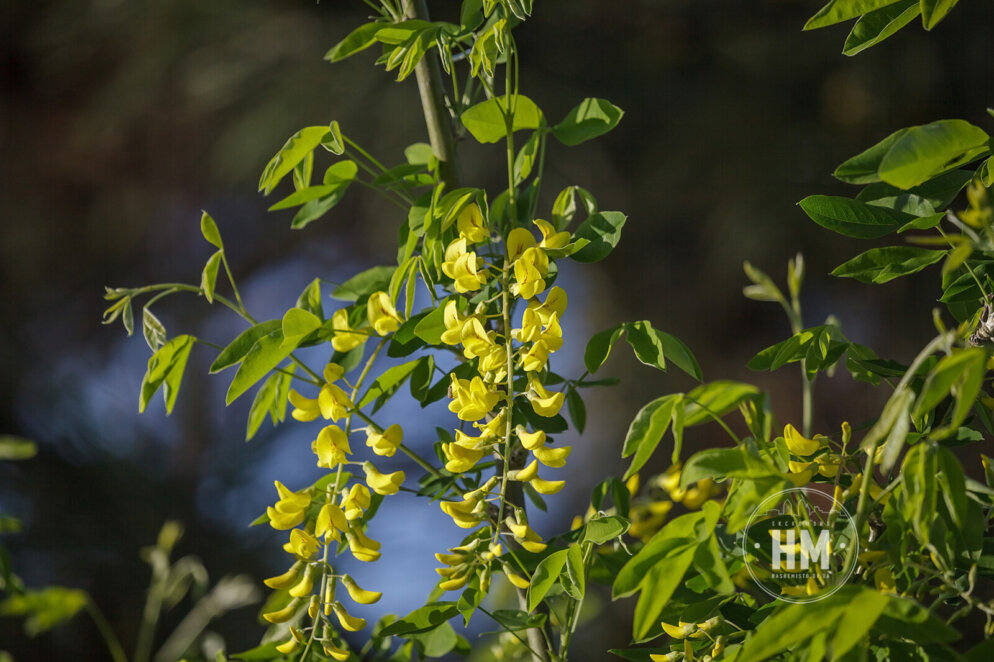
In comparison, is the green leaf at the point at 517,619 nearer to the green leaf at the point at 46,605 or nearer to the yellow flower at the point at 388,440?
the yellow flower at the point at 388,440

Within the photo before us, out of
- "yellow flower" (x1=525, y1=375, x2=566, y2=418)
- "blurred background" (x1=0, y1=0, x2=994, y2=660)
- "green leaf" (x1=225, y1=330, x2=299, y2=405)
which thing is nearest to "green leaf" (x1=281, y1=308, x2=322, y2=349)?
"green leaf" (x1=225, y1=330, x2=299, y2=405)

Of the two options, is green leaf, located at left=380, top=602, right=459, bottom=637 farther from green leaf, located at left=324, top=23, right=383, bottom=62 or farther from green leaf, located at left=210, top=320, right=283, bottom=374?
green leaf, located at left=324, top=23, right=383, bottom=62

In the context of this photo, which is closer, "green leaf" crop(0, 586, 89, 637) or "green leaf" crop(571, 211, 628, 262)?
A: "green leaf" crop(571, 211, 628, 262)

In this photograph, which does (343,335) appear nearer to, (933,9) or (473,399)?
(473,399)

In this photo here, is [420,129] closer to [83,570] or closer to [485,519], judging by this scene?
[83,570]

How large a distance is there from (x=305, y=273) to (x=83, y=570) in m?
0.81

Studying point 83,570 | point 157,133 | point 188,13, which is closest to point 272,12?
point 188,13

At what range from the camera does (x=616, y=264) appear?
1.75 metres

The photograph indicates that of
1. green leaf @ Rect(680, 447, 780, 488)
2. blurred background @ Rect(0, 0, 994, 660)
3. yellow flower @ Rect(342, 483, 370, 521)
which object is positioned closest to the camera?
green leaf @ Rect(680, 447, 780, 488)

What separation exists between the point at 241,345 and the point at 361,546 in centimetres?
10

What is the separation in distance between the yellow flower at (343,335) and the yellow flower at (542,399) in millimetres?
99

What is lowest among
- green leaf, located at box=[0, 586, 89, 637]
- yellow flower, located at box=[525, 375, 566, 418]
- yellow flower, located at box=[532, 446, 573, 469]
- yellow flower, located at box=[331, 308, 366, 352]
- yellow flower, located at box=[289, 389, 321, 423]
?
green leaf, located at box=[0, 586, 89, 637]

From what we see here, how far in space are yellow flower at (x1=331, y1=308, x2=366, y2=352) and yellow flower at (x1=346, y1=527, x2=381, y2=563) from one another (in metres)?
0.09

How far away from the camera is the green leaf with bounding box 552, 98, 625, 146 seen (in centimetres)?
36
